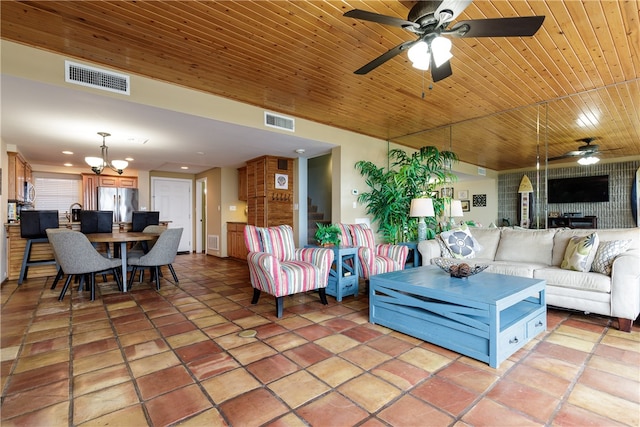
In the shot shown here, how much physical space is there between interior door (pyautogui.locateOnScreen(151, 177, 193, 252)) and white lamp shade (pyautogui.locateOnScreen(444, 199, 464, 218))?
6.53m

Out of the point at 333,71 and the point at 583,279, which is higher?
the point at 333,71

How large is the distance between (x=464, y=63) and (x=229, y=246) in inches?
233

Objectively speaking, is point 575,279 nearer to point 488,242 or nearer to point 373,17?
point 488,242

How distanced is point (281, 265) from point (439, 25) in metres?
2.42

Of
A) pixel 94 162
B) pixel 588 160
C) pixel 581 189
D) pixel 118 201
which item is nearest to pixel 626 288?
pixel 581 189

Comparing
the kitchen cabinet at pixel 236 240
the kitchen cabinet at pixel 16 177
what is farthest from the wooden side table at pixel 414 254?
the kitchen cabinet at pixel 16 177

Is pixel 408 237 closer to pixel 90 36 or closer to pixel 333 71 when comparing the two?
pixel 333 71

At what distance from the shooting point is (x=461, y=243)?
3.87 metres

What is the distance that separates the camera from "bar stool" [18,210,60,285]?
4.38 meters

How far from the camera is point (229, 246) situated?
7082mm

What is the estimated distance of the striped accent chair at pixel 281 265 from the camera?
2.86m

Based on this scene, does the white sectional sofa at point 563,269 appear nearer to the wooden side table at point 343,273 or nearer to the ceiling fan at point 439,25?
the wooden side table at point 343,273

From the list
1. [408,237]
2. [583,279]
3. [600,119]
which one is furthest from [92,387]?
[600,119]

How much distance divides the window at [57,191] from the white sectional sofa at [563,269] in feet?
26.4
